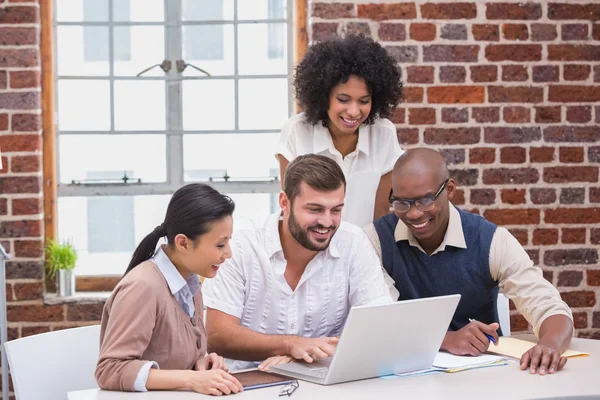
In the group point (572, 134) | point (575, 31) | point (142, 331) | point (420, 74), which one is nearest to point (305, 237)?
point (142, 331)

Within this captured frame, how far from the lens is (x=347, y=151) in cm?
289

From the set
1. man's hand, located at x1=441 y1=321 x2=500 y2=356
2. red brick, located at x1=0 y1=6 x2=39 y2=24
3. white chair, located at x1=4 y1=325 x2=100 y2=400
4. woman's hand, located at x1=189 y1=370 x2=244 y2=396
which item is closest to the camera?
woman's hand, located at x1=189 y1=370 x2=244 y2=396

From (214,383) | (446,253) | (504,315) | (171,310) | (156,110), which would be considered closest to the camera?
(214,383)

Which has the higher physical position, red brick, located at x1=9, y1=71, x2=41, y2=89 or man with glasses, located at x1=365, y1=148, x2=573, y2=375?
red brick, located at x1=9, y1=71, x2=41, y2=89

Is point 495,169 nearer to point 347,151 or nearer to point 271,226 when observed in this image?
point 347,151

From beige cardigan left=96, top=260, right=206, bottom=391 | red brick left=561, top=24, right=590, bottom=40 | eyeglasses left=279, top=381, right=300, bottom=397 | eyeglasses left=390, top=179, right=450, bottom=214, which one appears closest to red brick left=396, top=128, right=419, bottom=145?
red brick left=561, top=24, right=590, bottom=40

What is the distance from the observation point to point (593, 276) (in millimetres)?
3604

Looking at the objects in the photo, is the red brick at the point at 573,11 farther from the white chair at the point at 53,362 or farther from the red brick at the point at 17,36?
the white chair at the point at 53,362

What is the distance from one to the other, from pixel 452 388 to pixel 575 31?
215 centimetres

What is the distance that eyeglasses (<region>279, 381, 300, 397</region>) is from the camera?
5.90 ft

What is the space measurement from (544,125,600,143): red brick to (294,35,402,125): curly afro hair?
907mm

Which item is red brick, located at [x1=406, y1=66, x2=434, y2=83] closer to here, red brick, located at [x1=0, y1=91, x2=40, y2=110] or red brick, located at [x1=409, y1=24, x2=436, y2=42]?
red brick, located at [x1=409, y1=24, x2=436, y2=42]

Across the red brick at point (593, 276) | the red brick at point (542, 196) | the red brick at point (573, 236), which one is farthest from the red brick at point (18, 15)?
the red brick at point (593, 276)

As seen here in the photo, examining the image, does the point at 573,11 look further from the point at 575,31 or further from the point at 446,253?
the point at 446,253
